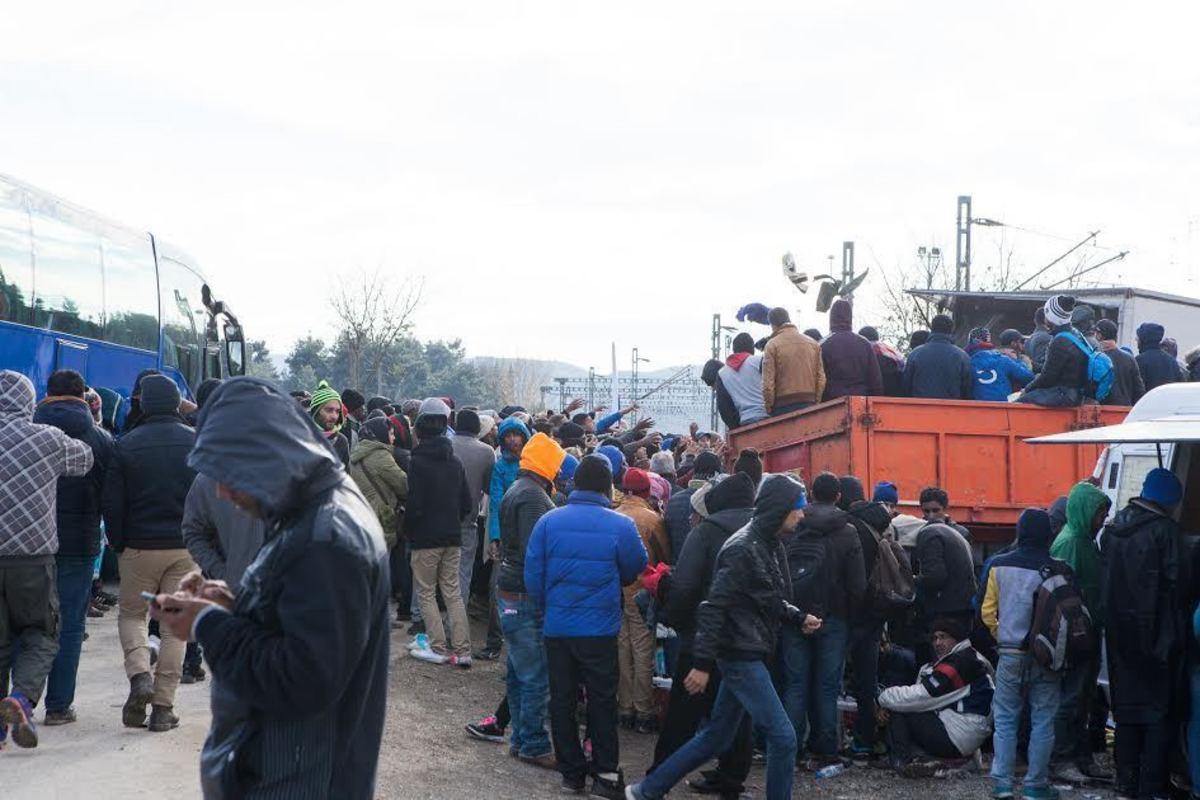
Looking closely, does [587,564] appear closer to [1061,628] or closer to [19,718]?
[1061,628]

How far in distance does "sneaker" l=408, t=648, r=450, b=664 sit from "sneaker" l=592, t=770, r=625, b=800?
3481 mm

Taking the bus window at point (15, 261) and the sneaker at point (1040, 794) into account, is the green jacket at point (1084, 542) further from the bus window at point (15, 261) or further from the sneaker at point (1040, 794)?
the bus window at point (15, 261)

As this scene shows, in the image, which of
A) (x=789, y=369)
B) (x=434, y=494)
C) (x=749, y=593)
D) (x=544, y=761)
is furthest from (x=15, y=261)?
(x=749, y=593)

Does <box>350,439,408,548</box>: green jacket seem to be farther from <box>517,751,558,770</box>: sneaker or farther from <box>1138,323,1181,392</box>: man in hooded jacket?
<box>1138,323,1181,392</box>: man in hooded jacket

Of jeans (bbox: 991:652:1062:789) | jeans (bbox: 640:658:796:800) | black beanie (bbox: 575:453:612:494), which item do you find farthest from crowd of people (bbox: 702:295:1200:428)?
jeans (bbox: 640:658:796:800)

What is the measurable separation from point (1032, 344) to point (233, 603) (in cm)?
1172

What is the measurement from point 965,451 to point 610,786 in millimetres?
4468

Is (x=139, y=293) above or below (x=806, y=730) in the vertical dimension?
above

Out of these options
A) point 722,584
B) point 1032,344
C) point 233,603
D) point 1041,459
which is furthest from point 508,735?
point 233,603

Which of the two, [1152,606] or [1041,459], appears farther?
[1041,459]

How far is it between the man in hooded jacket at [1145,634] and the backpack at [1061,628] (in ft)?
0.53

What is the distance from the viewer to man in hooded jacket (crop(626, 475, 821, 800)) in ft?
27.4

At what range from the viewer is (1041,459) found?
12211 millimetres

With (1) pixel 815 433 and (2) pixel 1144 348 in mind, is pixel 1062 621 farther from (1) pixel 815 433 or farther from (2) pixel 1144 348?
(2) pixel 1144 348
